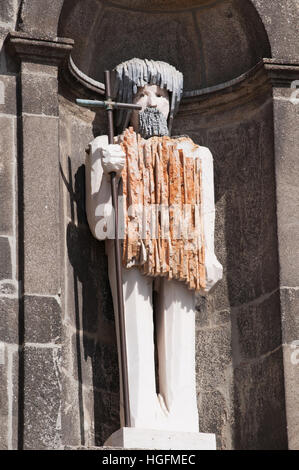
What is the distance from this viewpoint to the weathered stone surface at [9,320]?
31.4ft

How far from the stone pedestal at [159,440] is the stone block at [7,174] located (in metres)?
1.23

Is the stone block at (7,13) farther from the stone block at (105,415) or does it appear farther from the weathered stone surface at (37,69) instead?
the stone block at (105,415)

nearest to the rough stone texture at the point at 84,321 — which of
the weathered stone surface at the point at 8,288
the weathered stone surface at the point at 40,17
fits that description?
the weathered stone surface at the point at 8,288

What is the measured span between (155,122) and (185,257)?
820mm

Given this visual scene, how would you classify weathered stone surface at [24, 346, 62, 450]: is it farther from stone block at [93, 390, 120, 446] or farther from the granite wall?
stone block at [93, 390, 120, 446]

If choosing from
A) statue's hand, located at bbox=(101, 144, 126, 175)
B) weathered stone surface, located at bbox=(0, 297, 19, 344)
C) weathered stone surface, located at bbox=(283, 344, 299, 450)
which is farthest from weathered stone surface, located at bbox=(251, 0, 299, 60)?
weathered stone surface, located at bbox=(0, 297, 19, 344)

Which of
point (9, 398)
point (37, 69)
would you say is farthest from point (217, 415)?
point (37, 69)

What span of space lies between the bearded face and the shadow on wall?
44 centimetres

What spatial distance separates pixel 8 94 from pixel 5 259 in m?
0.94

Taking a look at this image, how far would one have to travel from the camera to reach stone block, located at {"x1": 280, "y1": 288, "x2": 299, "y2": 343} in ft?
32.8

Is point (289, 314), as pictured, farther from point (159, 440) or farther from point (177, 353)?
point (159, 440)

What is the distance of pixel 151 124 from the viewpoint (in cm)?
1032

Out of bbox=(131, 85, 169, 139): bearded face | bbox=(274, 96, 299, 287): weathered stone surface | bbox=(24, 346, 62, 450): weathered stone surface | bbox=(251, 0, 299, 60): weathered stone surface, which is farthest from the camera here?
bbox=(251, 0, 299, 60): weathered stone surface
